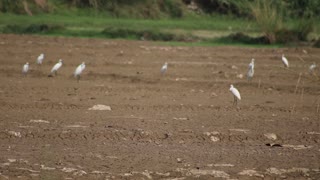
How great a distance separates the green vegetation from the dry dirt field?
7.65 metres

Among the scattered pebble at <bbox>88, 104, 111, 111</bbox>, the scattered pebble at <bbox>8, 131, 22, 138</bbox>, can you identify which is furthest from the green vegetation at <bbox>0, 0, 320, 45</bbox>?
the scattered pebble at <bbox>8, 131, 22, 138</bbox>

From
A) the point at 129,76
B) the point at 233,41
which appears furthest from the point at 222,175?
the point at 233,41

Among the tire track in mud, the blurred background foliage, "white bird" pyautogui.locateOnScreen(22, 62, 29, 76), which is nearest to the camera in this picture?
the tire track in mud

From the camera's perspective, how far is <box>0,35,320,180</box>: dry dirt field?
27.8 ft

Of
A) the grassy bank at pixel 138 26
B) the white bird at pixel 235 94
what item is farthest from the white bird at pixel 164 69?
the grassy bank at pixel 138 26

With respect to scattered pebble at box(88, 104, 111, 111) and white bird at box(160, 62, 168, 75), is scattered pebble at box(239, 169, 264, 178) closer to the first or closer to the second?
scattered pebble at box(88, 104, 111, 111)

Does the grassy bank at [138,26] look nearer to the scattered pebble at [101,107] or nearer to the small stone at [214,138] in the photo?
the scattered pebble at [101,107]

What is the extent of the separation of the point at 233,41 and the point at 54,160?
20.0 m

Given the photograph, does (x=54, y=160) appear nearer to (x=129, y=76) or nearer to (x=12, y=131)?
(x=12, y=131)

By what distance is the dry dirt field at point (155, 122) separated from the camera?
27.8ft

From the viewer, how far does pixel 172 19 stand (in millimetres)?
36688

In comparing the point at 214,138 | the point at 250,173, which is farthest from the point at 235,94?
the point at 250,173

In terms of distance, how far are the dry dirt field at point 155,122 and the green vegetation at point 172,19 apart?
7.65 m

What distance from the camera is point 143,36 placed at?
1123 inches
